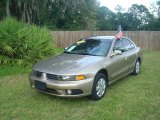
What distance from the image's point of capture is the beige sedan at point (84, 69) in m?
5.91

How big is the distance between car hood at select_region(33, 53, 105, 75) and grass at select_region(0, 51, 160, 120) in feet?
2.58

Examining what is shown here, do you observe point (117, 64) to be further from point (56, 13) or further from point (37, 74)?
point (56, 13)

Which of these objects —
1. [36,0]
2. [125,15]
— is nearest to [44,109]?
[36,0]

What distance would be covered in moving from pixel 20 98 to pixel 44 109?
1085 millimetres

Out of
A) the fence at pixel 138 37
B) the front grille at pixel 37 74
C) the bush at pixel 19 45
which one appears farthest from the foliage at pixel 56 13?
the front grille at pixel 37 74

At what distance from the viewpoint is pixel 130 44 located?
29.5ft

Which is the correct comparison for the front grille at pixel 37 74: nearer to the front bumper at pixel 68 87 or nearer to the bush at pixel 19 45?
the front bumper at pixel 68 87

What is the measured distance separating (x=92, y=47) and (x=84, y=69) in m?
1.58

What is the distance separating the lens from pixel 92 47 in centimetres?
752

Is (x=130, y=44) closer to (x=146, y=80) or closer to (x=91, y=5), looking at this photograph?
(x=146, y=80)

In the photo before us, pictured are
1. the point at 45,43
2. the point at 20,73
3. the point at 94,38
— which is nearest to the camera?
the point at 94,38

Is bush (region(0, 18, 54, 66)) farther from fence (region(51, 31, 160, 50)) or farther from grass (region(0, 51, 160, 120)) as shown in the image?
fence (region(51, 31, 160, 50))

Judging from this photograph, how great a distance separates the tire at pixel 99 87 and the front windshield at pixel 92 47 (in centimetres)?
82

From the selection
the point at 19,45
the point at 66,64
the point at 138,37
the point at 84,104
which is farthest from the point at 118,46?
the point at 138,37
